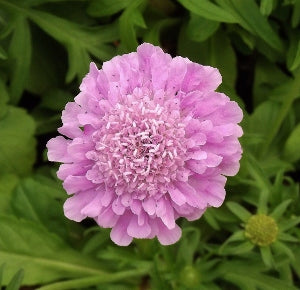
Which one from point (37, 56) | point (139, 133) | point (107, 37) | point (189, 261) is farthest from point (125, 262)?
point (37, 56)

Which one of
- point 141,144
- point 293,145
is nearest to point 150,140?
point 141,144

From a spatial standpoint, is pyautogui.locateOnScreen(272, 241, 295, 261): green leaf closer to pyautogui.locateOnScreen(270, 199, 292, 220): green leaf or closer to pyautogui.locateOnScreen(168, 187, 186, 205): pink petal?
pyautogui.locateOnScreen(270, 199, 292, 220): green leaf

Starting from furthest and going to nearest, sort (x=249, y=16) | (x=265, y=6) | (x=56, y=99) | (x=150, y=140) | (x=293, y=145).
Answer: (x=56, y=99) < (x=293, y=145) < (x=249, y=16) < (x=265, y=6) < (x=150, y=140)

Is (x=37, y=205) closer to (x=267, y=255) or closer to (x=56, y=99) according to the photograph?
(x=56, y=99)

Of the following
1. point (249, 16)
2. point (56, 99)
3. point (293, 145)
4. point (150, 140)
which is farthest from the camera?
point (56, 99)

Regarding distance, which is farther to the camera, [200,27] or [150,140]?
[200,27]

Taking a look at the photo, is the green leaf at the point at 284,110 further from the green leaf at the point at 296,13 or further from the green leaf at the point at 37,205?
the green leaf at the point at 37,205
